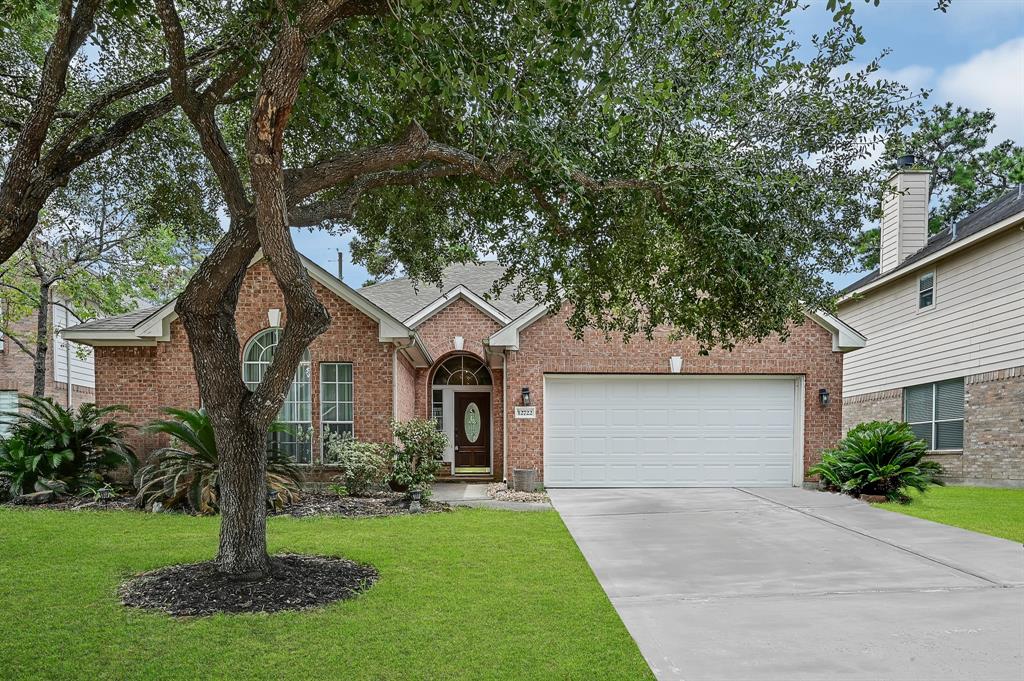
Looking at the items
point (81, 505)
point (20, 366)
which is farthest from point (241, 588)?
point (20, 366)

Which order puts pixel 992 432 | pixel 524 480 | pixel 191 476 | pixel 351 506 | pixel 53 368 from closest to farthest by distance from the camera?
pixel 191 476, pixel 351 506, pixel 524 480, pixel 992 432, pixel 53 368

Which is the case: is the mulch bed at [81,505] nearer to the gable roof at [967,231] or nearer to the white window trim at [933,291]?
the gable roof at [967,231]

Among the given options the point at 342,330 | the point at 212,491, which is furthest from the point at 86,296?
the point at 212,491

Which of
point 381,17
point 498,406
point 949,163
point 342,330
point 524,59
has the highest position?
point 949,163

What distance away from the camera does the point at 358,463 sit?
1160cm

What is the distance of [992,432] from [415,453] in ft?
37.2

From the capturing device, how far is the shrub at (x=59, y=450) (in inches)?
434

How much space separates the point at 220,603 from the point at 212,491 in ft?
16.0

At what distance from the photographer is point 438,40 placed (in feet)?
17.7

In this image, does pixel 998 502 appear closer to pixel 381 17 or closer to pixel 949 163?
pixel 381 17

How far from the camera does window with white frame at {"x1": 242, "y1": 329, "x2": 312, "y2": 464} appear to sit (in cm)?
1248

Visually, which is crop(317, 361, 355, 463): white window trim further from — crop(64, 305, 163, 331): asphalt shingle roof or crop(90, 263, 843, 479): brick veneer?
crop(64, 305, 163, 331): asphalt shingle roof

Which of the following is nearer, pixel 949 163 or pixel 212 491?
pixel 212 491

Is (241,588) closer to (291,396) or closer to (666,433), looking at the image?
(291,396)
